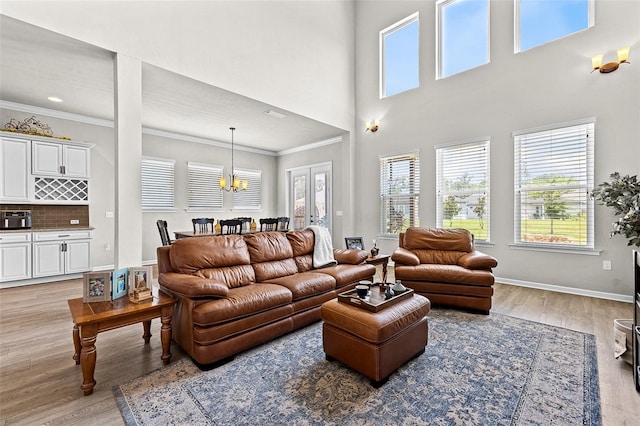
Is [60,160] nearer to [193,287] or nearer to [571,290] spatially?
[193,287]

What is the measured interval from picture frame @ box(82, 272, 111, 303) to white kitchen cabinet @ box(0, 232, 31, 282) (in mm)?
3592

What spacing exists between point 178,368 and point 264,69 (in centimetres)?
427

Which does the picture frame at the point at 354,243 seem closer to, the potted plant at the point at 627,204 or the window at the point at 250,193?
the potted plant at the point at 627,204

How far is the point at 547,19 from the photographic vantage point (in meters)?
4.28

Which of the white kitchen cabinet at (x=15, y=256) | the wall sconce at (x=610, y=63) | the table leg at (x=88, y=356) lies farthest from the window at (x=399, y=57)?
the white kitchen cabinet at (x=15, y=256)

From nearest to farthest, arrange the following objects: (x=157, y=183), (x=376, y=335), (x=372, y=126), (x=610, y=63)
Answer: (x=376, y=335)
(x=610, y=63)
(x=372, y=126)
(x=157, y=183)

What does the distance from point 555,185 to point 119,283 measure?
5.52 meters

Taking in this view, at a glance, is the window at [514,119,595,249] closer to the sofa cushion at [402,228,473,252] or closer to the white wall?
the white wall

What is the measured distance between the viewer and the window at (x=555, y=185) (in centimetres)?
396

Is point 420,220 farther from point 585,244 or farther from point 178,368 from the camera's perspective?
point 178,368

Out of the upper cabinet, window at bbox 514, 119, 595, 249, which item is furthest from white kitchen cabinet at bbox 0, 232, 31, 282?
window at bbox 514, 119, 595, 249

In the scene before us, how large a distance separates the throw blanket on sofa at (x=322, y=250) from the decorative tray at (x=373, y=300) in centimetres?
128

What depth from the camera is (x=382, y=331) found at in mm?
1903

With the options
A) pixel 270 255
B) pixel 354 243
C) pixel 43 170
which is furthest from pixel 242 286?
pixel 43 170
